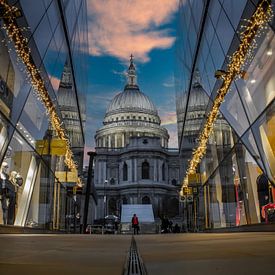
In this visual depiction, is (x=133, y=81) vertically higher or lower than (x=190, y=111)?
higher

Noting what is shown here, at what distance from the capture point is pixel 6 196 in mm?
10586

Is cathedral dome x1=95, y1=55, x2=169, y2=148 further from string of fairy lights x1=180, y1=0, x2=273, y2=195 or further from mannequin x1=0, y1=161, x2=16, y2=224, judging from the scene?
mannequin x1=0, y1=161, x2=16, y2=224

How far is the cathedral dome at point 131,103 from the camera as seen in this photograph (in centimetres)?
10975

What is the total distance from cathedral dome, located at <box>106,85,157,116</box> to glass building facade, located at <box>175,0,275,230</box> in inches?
3455

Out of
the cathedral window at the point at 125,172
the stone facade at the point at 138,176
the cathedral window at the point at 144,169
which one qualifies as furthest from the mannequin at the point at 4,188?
the cathedral window at the point at 125,172

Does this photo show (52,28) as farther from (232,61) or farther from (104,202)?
(104,202)

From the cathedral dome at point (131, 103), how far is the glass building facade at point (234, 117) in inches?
3455

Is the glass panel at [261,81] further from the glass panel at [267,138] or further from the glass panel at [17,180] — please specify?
the glass panel at [17,180]

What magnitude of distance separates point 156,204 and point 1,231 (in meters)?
72.5

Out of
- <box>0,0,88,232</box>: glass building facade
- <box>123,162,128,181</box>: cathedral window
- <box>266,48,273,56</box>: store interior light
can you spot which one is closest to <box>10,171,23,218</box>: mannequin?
<box>0,0,88,232</box>: glass building facade

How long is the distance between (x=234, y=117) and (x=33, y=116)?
6706 millimetres

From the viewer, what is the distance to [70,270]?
72.0 inches

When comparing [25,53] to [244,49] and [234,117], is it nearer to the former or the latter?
[244,49]

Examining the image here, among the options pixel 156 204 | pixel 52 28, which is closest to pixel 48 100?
pixel 52 28
